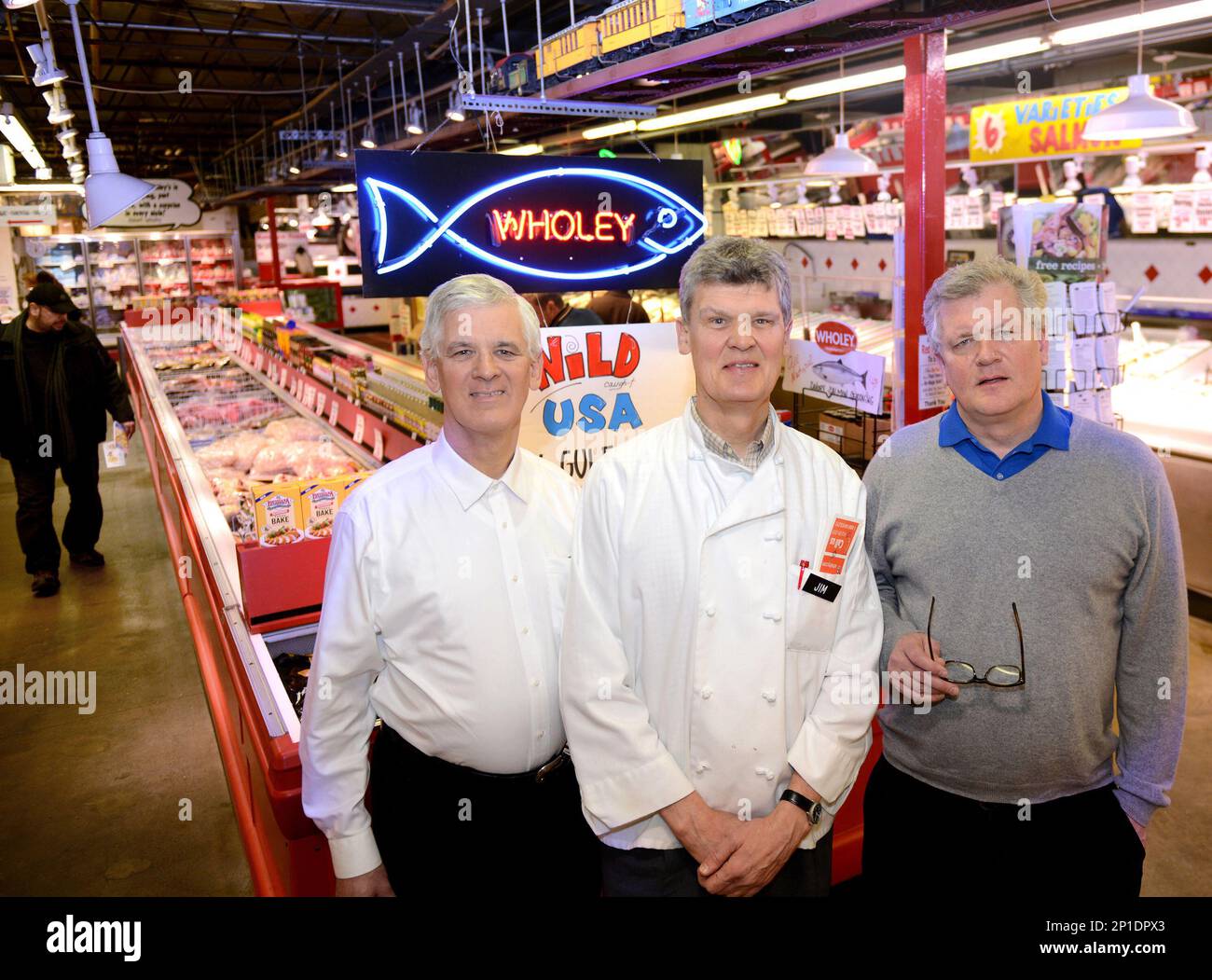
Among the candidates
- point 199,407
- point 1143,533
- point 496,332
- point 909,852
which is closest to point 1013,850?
point 909,852

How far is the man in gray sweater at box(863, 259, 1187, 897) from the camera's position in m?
1.94

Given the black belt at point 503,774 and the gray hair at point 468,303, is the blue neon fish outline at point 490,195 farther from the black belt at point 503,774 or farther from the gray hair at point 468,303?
the black belt at point 503,774

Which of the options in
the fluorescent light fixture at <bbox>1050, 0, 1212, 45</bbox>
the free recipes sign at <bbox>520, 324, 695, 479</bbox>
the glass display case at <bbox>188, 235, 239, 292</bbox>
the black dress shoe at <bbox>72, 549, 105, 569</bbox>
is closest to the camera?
the free recipes sign at <bbox>520, 324, 695, 479</bbox>

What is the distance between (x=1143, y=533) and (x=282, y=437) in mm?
4885

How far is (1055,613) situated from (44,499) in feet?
22.2

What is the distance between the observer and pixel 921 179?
13.9 ft

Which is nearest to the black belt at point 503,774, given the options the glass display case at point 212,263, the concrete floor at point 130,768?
the concrete floor at point 130,768

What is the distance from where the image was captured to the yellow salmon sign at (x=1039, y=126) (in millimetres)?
7586

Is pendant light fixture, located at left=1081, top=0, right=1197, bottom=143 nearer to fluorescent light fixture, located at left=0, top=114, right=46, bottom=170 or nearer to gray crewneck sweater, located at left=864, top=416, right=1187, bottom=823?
gray crewneck sweater, located at left=864, top=416, right=1187, bottom=823

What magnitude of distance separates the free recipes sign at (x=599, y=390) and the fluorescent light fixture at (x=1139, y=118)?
310 centimetres

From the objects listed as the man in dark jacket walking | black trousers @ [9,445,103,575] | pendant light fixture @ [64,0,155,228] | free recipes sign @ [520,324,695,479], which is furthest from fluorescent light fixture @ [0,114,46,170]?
free recipes sign @ [520,324,695,479]

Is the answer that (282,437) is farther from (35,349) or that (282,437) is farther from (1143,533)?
(1143,533)

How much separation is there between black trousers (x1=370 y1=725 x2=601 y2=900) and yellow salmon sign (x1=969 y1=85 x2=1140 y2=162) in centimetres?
730

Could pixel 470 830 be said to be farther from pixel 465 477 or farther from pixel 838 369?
pixel 838 369
